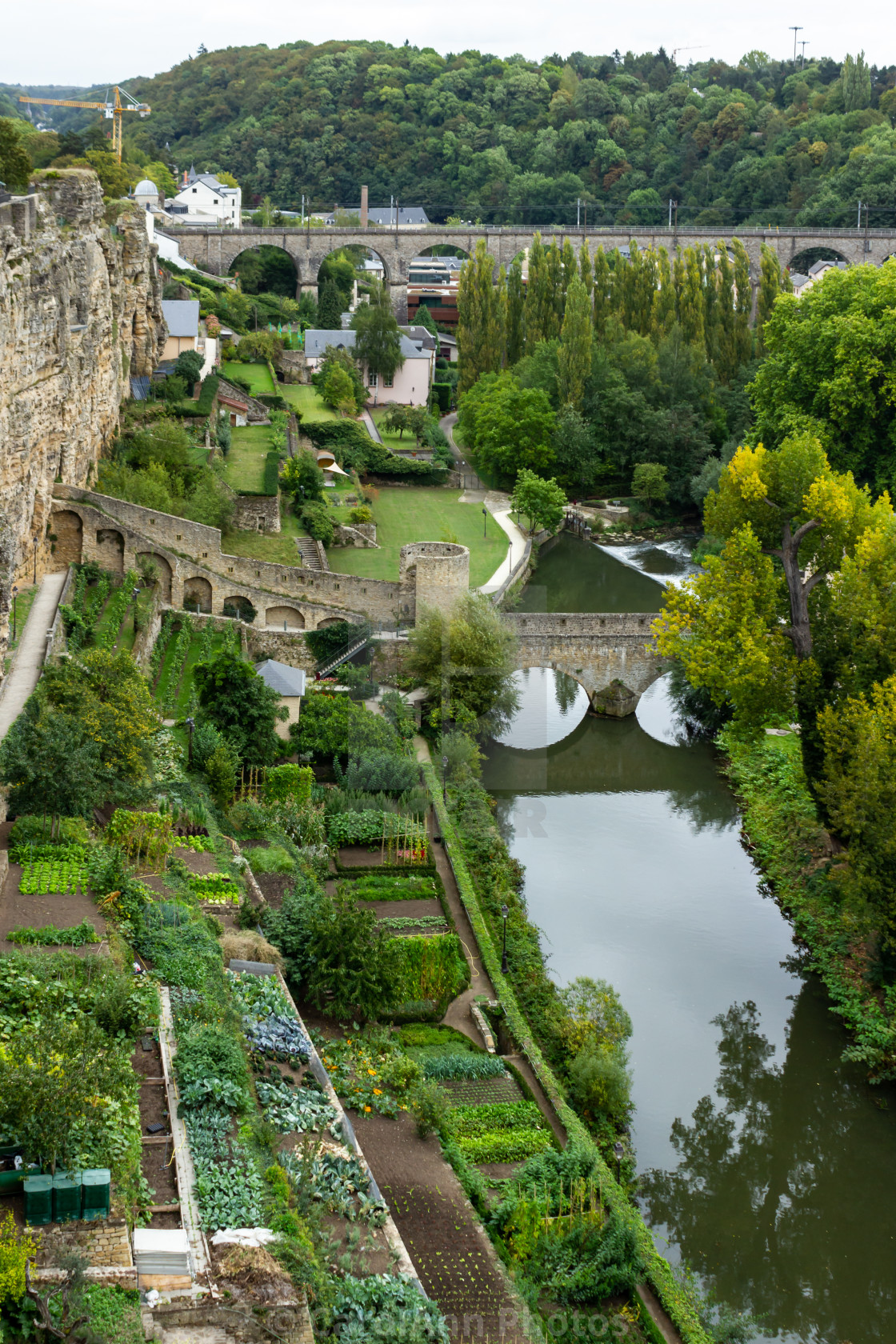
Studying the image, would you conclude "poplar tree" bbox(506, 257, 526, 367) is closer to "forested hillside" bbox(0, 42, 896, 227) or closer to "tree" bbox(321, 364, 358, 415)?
"tree" bbox(321, 364, 358, 415)

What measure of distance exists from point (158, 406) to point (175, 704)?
1624cm

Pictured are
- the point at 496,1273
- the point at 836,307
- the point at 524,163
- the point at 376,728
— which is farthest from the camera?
the point at 524,163

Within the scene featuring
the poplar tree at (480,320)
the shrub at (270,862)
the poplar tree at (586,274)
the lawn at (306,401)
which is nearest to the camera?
the shrub at (270,862)

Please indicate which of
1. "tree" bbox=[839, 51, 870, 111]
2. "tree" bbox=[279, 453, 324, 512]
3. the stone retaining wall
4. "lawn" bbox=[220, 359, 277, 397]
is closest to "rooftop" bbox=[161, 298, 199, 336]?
"lawn" bbox=[220, 359, 277, 397]

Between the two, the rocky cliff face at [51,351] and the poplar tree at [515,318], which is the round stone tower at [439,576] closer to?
the rocky cliff face at [51,351]

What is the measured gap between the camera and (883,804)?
21.9 meters

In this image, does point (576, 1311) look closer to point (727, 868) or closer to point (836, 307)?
point (727, 868)

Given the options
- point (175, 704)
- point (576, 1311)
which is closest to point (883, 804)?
point (576, 1311)

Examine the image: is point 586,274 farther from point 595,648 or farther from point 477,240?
point 595,648

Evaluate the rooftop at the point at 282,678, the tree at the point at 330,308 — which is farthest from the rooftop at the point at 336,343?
the rooftop at the point at 282,678

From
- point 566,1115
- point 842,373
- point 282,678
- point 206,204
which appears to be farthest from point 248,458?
point 206,204

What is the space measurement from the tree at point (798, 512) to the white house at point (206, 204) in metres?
65.3

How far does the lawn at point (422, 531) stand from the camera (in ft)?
131

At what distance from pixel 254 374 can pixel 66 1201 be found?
46.3 m
